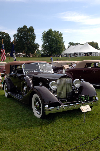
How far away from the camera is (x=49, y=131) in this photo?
3771mm

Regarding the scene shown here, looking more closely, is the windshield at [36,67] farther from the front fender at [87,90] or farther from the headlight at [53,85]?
the front fender at [87,90]

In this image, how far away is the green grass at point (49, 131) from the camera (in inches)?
124

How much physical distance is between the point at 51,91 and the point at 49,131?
1.44 meters

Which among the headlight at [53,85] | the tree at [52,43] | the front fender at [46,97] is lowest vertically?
the front fender at [46,97]

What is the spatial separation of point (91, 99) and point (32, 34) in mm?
68204

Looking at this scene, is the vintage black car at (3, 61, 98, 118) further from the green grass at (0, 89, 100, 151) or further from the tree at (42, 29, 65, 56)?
the tree at (42, 29, 65, 56)

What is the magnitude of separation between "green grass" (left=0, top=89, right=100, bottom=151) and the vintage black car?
0.39 meters

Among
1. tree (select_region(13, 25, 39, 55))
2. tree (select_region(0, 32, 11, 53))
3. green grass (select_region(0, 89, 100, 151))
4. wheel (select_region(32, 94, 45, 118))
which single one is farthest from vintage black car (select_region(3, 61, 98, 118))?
tree (select_region(0, 32, 11, 53))

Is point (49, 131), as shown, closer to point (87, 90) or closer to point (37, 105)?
point (37, 105)

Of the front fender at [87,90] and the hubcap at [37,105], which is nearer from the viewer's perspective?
the hubcap at [37,105]

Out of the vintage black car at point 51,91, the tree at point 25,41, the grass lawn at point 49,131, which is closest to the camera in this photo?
the grass lawn at point 49,131

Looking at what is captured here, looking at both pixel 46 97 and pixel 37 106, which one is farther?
pixel 37 106

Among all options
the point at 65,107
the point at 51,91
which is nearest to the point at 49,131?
the point at 65,107

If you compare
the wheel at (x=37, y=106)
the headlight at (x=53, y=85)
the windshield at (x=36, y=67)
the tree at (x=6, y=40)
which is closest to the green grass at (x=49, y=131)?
the wheel at (x=37, y=106)
